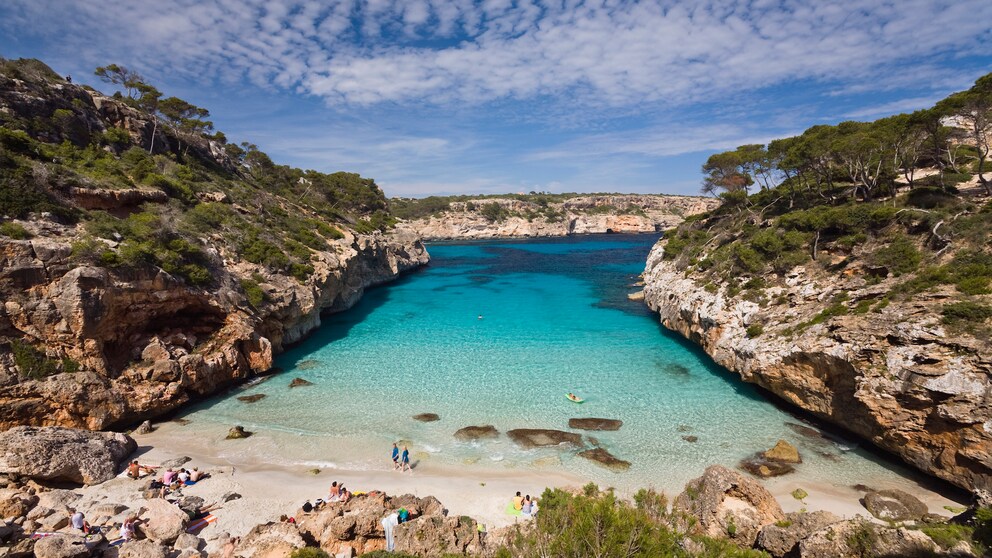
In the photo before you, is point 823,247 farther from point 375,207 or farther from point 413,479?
point 375,207

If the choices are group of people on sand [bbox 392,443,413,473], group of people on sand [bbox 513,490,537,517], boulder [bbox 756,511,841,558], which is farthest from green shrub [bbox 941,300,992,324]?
group of people on sand [bbox 392,443,413,473]

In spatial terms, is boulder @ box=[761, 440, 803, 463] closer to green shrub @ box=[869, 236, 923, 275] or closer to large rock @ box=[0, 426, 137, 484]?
green shrub @ box=[869, 236, 923, 275]

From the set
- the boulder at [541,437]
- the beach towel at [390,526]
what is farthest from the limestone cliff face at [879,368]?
the beach towel at [390,526]

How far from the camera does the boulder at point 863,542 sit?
6.09 m

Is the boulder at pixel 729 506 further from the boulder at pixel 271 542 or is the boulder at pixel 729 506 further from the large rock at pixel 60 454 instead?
the large rock at pixel 60 454

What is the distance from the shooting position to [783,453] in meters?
13.3

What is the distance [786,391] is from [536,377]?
10661 millimetres

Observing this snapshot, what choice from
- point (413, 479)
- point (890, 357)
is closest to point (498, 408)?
point (413, 479)

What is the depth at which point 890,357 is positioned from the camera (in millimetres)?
12312

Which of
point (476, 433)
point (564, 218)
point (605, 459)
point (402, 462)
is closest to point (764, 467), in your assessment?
point (605, 459)

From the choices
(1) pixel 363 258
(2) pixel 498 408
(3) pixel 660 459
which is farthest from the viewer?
(1) pixel 363 258

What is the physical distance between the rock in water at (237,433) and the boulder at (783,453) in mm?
18996

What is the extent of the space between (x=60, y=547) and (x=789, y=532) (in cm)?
1465

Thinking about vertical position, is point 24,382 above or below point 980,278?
below
